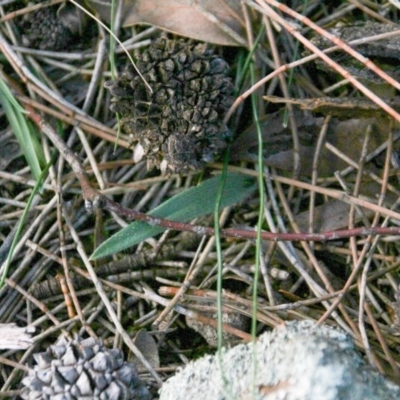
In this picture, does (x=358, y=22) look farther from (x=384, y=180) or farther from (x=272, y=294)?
(x=272, y=294)

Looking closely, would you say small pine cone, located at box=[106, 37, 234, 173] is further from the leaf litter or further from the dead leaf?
the dead leaf

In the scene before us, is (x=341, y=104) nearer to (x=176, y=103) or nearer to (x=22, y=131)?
(x=176, y=103)

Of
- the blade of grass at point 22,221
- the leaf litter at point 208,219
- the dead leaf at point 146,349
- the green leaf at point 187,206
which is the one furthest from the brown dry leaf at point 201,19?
the dead leaf at point 146,349

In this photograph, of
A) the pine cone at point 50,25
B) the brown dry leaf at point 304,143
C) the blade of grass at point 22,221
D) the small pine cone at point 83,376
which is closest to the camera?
the small pine cone at point 83,376

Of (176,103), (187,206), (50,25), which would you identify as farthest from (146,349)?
(50,25)

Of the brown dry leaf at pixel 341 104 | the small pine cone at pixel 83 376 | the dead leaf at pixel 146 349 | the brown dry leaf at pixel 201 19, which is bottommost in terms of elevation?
the dead leaf at pixel 146 349

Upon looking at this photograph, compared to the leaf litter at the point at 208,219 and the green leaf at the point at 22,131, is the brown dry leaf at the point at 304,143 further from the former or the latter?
the green leaf at the point at 22,131

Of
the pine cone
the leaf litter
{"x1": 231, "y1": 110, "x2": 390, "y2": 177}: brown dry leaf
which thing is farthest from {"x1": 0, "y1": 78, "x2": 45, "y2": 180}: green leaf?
{"x1": 231, "y1": 110, "x2": 390, "y2": 177}: brown dry leaf
